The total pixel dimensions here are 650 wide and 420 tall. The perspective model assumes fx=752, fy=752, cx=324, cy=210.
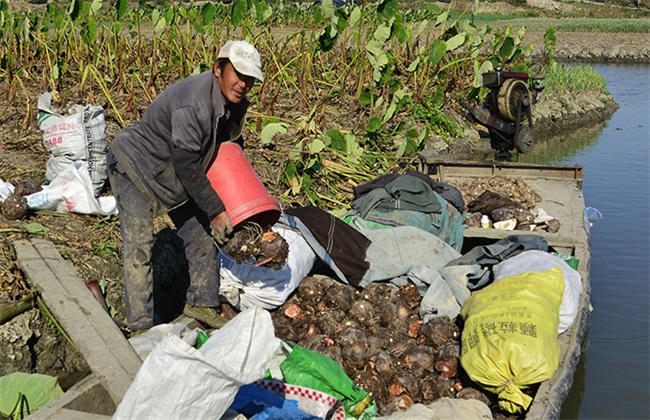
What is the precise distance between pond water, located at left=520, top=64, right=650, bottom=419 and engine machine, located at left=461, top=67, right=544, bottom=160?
1.34 metres

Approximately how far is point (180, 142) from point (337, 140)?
3.28 meters

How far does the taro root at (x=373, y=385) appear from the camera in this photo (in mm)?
3965

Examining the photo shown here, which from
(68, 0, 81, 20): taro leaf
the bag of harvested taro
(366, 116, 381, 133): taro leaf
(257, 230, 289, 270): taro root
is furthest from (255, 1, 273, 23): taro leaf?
(257, 230, 289, 270): taro root

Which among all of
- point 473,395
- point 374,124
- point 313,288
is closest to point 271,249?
point 313,288

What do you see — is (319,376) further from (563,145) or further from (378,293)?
(563,145)

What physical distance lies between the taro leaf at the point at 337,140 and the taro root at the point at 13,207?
277cm

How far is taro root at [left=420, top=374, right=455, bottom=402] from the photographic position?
13.3 feet

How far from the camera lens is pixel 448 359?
166 inches

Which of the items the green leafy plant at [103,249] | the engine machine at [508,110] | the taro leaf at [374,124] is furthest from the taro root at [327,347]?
the engine machine at [508,110]

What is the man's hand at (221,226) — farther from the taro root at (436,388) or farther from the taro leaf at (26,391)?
the taro root at (436,388)

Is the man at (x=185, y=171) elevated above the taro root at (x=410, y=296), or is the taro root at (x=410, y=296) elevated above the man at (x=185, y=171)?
the man at (x=185, y=171)

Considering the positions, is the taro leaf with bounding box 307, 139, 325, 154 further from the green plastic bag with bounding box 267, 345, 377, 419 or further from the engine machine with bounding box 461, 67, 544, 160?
the green plastic bag with bounding box 267, 345, 377, 419

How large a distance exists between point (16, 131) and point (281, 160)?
2654 mm

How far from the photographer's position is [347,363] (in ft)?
13.8
